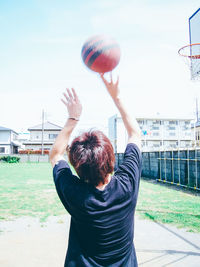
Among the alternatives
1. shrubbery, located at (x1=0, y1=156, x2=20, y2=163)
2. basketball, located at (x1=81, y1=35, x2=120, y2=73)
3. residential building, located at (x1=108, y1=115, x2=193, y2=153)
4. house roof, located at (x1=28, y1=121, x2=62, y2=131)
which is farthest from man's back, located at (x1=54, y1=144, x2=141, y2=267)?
house roof, located at (x1=28, y1=121, x2=62, y2=131)

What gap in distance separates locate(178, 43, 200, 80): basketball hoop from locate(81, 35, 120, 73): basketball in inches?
363

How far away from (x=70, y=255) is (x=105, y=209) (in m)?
0.36

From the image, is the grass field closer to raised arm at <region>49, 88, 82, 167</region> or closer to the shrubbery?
raised arm at <region>49, 88, 82, 167</region>

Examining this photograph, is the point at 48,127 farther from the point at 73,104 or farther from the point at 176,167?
the point at 73,104

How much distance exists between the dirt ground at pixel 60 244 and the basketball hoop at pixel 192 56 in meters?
7.60

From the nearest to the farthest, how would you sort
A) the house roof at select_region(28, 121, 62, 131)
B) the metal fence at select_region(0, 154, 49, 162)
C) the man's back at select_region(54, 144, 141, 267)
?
the man's back at select_region(54, 144, 141, 267)
the metal fence at select_region(0, 154, 49, 162)
the house roof at select_region(28, 121, 62, 131)

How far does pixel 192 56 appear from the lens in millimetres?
10531

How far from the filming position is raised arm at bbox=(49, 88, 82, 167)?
5.39 ft

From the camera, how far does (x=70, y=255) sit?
141cm

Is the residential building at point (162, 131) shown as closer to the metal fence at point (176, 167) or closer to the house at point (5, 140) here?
the house at point (5, 140)

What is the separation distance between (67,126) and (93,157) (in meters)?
0.40

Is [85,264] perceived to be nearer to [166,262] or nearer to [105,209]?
[105,209]

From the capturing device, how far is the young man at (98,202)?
1.34m

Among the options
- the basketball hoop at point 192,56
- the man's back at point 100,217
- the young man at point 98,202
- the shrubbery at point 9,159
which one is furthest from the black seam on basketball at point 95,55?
the shrubbery at point 9,159
